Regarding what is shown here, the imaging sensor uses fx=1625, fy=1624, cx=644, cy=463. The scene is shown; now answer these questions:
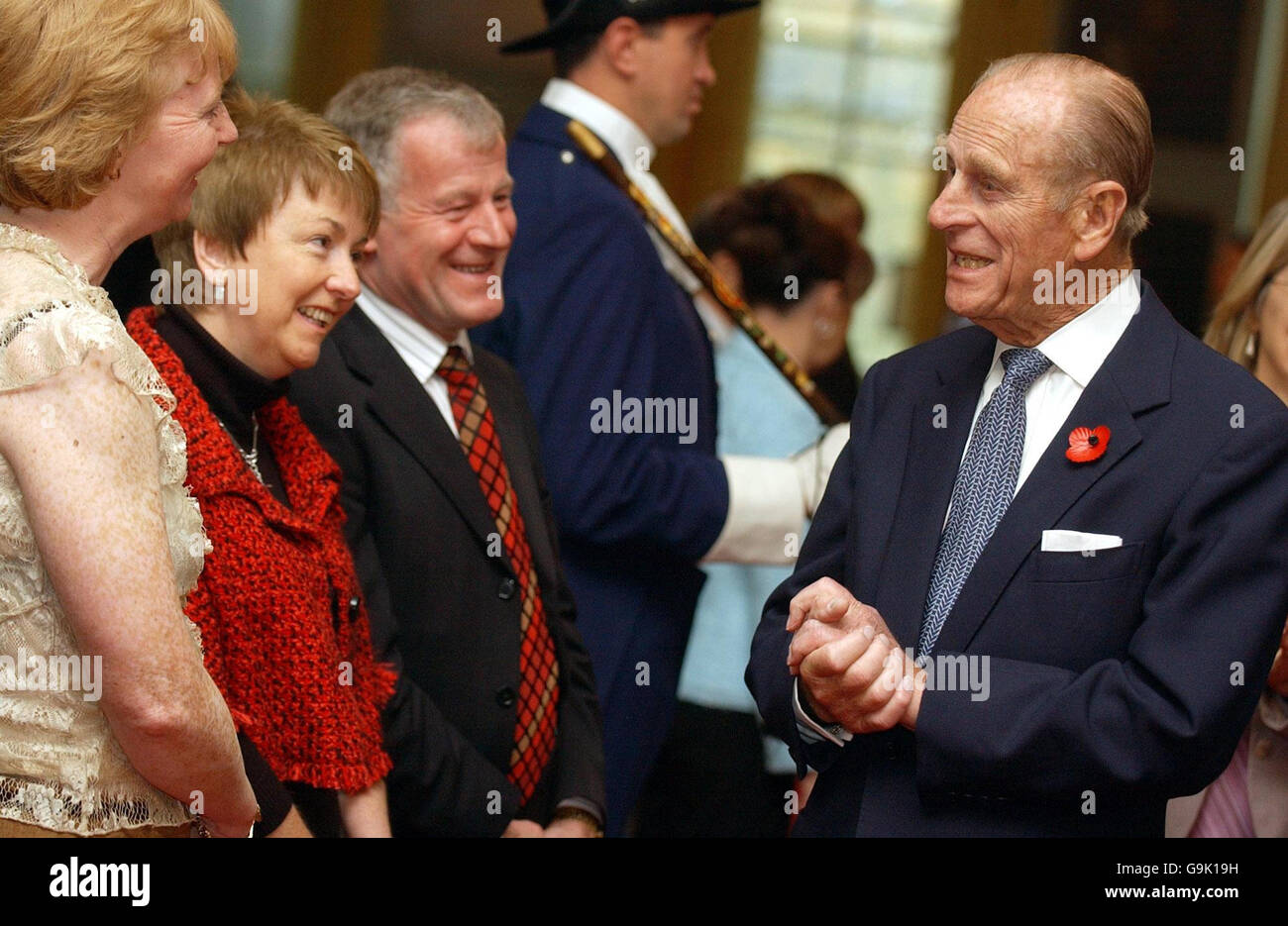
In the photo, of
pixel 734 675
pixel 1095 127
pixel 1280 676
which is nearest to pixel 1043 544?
pixel 1095 127

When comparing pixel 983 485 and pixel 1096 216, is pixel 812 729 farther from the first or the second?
pixel 1096 216

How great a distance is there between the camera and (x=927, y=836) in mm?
2092

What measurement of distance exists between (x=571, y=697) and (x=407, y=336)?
73 cm

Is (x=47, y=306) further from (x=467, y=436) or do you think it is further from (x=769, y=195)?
(x=769, y=195)

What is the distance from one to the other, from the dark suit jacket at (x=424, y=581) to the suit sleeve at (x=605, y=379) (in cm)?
43

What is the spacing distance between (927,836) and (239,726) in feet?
3.06

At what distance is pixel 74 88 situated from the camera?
5.99ft

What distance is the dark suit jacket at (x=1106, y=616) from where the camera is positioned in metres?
1.95

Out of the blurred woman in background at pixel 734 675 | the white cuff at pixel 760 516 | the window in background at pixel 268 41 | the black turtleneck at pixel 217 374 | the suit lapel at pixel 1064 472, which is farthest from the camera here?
the window in background at pixel 268 41

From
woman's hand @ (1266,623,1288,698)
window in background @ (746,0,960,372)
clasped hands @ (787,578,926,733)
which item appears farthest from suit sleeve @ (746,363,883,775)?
window in background @ (746,0,960,372)

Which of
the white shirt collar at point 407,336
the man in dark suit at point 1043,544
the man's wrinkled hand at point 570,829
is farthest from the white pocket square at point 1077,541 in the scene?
the white shirt collar at point 407,336

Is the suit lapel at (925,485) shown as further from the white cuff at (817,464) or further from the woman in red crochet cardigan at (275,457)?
the white cuff at (817,464)

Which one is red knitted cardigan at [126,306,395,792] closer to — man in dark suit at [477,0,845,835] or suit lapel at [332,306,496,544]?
suit lapel at [332,306,496,544]
